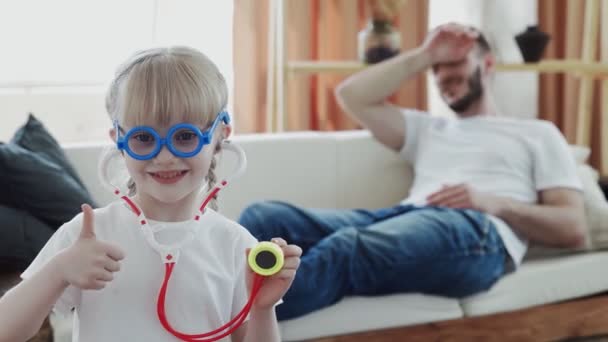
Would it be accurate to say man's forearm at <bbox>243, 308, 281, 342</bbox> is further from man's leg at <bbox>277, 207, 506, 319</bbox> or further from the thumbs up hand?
man's leg at <bbox>277, 207, 506, 319</bbox>

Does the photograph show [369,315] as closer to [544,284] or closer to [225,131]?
[544,284]

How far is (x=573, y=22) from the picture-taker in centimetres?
376

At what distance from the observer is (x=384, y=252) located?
2137mm

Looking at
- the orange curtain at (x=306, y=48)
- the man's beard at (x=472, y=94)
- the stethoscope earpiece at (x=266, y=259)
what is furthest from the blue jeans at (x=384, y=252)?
the orange curtain at (x=306, y=48)

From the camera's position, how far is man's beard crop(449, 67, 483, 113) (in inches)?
105

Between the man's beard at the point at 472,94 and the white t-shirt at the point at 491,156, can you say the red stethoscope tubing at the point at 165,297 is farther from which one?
the man's beard at the point at 472,94

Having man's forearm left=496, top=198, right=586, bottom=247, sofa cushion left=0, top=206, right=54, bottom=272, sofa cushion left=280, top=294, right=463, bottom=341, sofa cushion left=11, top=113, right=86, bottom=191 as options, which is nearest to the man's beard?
man's forearm left=496, top=198, right=586, bottom=247

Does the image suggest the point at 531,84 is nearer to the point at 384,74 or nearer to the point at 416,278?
the point at 384,74

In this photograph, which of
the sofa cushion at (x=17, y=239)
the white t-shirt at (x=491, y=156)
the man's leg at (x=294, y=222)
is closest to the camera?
the sofa cushion at (x=17, y=239)

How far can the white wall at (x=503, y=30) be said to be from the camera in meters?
3.81

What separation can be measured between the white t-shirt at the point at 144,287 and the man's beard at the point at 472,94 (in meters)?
1.74

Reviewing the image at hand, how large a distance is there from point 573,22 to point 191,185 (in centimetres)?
312

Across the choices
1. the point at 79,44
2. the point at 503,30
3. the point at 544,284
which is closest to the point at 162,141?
the point at 544,284

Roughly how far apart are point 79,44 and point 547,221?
6.31ft
